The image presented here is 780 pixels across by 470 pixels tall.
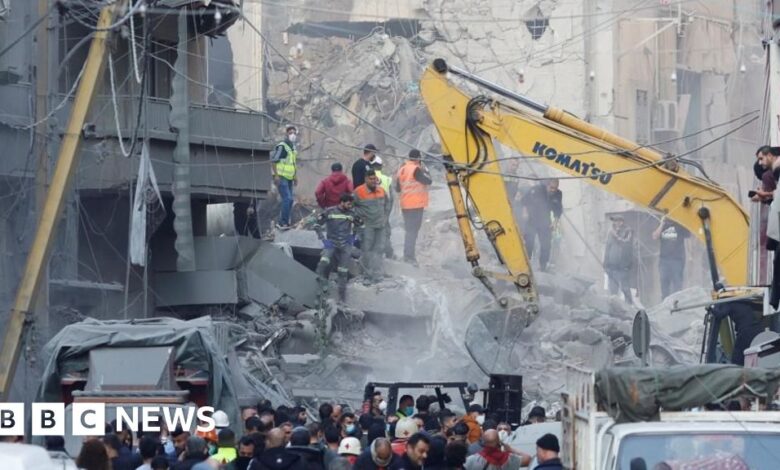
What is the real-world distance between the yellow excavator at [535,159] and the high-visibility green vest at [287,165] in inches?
317

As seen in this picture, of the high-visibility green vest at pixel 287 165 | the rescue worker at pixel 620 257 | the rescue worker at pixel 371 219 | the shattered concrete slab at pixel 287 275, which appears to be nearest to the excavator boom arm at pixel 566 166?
the rescue worker at pixel 371 219

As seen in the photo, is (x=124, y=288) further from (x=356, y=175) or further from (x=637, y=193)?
(x=637, y=193)

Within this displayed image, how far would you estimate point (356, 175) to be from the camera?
30.4 metres

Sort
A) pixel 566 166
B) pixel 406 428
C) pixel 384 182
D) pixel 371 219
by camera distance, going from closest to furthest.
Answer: pixel 406 428, pixel 566 166, pixel 371 219, pixel 384 182

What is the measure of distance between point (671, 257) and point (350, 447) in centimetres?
2107

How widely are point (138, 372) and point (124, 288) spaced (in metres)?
10.3

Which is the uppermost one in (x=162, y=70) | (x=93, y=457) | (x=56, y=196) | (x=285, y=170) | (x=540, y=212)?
(x=162, y=70)

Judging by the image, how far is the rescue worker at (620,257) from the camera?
3500 cm

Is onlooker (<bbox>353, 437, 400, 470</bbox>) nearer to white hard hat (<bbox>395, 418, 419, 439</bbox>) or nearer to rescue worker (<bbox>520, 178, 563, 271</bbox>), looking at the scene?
white hard hat (<bbox>395, 418, 419, 439</bbox>)

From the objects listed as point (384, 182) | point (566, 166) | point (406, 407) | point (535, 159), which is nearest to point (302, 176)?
point (384, 182)

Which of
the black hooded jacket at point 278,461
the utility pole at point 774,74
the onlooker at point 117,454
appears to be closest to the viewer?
the black hooded jacket at point 278,461

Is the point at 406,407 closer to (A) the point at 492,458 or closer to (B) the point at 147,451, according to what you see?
(A) the point at 492,458

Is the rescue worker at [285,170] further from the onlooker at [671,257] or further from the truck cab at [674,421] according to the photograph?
the truck cab at [674,421]

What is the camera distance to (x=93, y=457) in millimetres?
11961
